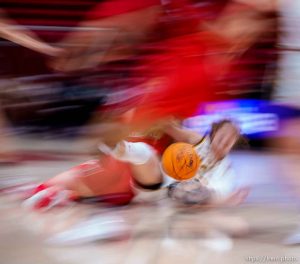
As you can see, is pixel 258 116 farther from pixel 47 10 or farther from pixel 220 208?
pixel 47 10

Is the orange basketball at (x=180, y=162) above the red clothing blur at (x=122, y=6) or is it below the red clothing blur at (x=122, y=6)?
below

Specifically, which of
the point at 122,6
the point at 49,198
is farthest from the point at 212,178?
the point at 122,6

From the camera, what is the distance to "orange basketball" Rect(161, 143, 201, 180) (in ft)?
9.14

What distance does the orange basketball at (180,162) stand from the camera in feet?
9.14

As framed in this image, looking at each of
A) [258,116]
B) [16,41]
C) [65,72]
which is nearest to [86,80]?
[65,72]

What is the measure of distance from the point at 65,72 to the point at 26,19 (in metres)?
0.38

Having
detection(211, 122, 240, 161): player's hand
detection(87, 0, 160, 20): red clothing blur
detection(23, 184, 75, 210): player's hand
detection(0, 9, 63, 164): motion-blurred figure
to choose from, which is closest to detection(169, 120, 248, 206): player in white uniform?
detection(211, 122, 240, 161): player's hand

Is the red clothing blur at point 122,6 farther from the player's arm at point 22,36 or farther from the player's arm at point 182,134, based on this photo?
the player's arm at point 182,134

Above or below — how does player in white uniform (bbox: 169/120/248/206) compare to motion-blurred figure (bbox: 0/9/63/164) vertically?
below

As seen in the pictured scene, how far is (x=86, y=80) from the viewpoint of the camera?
3359 mm

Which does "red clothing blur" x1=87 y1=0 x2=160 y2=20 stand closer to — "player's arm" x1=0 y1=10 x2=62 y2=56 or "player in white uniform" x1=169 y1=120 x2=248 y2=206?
"player's arm" x1=0 y1=10 x2=62 y2=56

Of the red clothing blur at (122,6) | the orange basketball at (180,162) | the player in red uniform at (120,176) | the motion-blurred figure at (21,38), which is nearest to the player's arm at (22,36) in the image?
the motion-blurred figure at (21,38)

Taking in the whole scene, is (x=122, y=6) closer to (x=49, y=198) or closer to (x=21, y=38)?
(x=21, y=38)

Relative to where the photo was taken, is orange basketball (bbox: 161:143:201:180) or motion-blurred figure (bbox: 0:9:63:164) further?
motion-blurred figure (bbox: 0:9:63:164)
